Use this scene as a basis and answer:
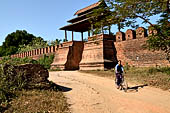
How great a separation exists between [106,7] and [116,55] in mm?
5300

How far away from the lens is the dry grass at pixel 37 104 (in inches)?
187

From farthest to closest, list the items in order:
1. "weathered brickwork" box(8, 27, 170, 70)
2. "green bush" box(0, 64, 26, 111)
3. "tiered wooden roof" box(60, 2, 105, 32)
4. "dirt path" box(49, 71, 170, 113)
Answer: "tiered wooden roof" box(60, 2, 105, 32)
"weathered brickwork" box(8, 27, 170, 70)
"green bush" box(0, 64, 26, 111)
"dirt path" box(49, 71, 170, 113)

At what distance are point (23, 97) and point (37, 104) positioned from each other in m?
0.95

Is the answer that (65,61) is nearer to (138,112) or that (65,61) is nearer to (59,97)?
(59,97)

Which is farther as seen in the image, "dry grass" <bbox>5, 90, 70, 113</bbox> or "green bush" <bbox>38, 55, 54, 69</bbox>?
"green bush" <bbox>38, 55, 54, 69</bbox>

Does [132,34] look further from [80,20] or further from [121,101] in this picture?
[121,101]

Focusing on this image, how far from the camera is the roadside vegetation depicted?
4.85 m

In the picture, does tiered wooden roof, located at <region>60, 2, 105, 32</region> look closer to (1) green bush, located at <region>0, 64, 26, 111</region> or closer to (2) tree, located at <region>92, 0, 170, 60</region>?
(2) tree, located at <region>92, 0, 170, 60</region>

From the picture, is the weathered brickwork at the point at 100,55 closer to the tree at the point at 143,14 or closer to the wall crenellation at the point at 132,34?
the wall crenellation at the point at 132,34

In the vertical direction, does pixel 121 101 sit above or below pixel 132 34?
below

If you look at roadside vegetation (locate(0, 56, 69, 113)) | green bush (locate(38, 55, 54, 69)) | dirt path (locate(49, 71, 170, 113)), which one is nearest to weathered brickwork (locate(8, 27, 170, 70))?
green bush (locate(38, 55, 54, 69))

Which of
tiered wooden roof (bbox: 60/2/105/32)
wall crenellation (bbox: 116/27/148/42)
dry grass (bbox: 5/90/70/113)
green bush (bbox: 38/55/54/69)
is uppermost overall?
tiered wooden roof (bbox: 60/2/105/32)

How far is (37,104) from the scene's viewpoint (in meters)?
5.21

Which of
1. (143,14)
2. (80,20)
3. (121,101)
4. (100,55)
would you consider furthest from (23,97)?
(80,20)
